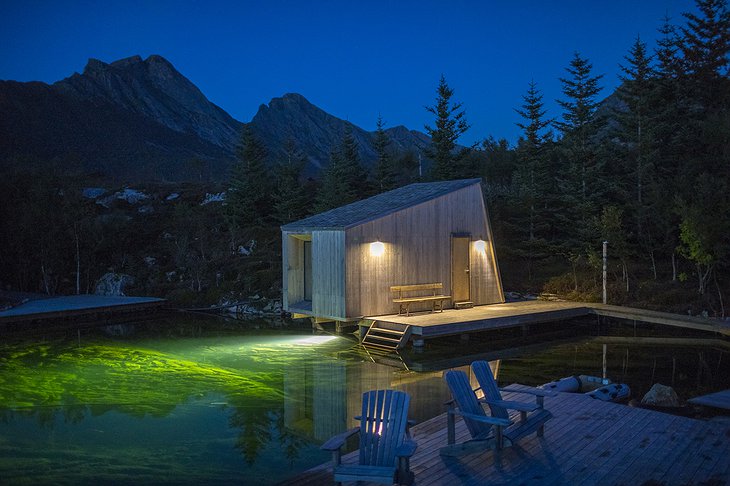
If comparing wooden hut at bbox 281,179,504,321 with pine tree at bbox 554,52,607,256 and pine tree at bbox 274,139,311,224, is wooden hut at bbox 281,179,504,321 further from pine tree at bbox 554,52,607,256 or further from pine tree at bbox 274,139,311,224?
Answer: pine tree at bbox 274,139,311,224

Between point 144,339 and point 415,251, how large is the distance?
7.88 metres

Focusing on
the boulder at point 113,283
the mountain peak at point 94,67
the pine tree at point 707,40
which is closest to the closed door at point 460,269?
the boulder at point 113,283

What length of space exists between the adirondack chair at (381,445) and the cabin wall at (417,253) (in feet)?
31.2

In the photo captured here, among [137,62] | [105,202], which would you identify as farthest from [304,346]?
[137,62]

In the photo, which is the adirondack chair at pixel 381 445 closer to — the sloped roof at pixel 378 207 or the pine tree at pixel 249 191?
the sloped roof at pixel 378 207

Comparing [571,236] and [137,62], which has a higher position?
[137,62]

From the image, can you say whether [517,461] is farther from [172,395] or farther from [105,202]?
[105,202]

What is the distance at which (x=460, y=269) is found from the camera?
16.5 meters

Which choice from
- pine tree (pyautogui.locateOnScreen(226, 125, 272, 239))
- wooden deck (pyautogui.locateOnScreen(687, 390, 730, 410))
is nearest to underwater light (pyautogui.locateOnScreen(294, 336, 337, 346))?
wooden deck (pyautogui.locateOnScreen(687, 390, 730, 410))

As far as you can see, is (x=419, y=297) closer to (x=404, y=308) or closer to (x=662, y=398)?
(x=404, y=308)

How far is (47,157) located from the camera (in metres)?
60.5

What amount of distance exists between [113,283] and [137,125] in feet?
235

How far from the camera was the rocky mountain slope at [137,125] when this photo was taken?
64.4 metres

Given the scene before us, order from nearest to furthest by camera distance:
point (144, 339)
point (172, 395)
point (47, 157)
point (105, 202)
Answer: point (172, 395)
point (144, 339)
point (105, 202)
point (47, 157)
